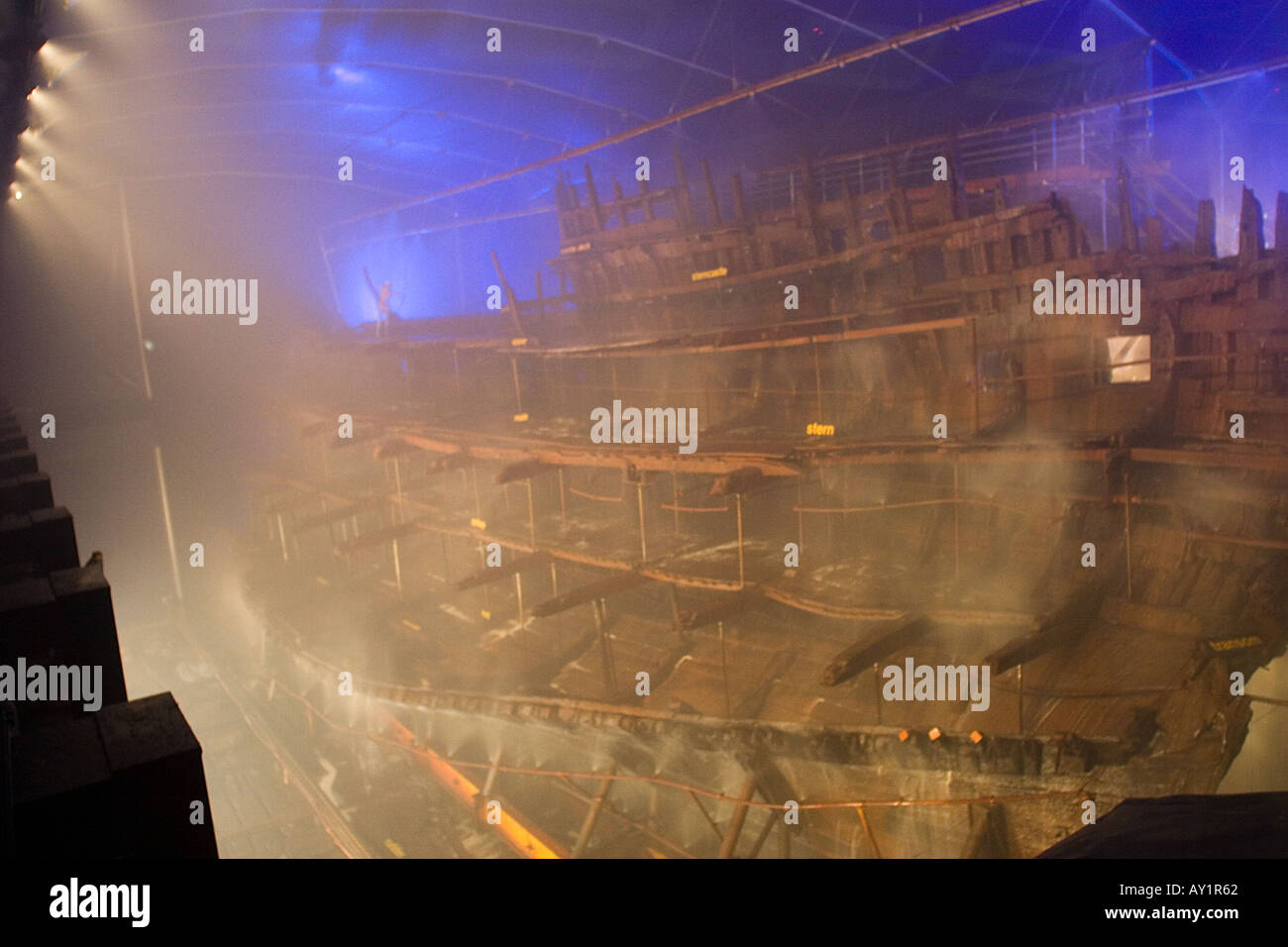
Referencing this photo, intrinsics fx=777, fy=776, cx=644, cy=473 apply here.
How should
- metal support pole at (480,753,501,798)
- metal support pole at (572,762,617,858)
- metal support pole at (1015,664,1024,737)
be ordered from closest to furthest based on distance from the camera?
metal support pole at (1015,664,1024,737), metal support pole at (572,762,617,858), metal support pole at (480,753,501,798)

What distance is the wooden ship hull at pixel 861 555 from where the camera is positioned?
7.77 meters

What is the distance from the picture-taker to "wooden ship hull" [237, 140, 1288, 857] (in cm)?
777

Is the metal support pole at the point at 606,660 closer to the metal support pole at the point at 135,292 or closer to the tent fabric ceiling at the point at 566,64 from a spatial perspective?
the tent fabric ceiling at the point at 566,64

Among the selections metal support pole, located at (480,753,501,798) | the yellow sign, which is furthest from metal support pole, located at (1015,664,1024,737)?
metal support pole, located at (480,753,501,798)

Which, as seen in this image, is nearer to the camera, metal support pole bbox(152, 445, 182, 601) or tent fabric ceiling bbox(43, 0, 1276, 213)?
tent fabric ceiling bbox(43, 0, 1276, 213)

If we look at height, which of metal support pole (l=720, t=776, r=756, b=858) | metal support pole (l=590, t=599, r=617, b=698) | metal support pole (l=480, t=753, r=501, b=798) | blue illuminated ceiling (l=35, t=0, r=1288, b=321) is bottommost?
metal support pole (l=480, t=753, r=501, b=798)

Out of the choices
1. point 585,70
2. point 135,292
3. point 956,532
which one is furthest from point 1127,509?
point 135,292

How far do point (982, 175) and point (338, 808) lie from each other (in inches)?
703

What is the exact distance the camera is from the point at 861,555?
36.4 ft

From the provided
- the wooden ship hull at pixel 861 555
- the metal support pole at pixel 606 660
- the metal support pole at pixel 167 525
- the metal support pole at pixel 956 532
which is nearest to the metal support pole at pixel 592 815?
the wooden ship hull at pixel 861 555

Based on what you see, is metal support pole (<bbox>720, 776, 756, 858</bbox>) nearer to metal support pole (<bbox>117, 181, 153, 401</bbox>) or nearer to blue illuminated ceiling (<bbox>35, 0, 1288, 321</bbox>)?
blue illuminated ceiling (<bbox>35, 0, 1288, 321</bbox>)

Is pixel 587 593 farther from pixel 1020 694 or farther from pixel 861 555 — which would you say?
pixel 1020 694
